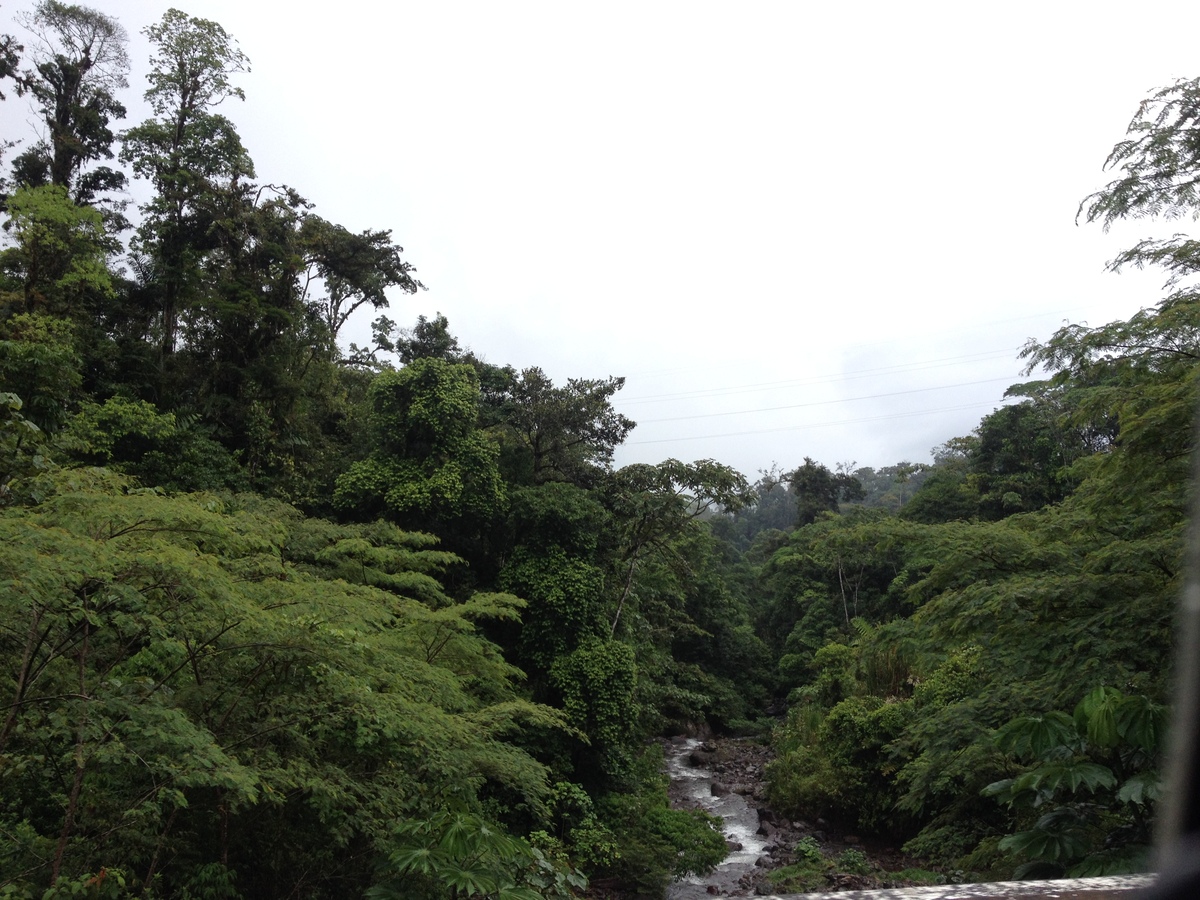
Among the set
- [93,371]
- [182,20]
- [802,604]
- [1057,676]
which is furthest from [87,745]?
[802,604]

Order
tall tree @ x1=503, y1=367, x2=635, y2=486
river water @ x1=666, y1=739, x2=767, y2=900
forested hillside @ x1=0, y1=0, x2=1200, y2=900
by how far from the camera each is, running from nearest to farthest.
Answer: forested hillside @ x1=0, y1=0, x2=1200, y2=900 < river water @ x1=666, y1=739, x2=767, y2=900 < tall tree @ x1=503, y1=367, x2=635, y2=486

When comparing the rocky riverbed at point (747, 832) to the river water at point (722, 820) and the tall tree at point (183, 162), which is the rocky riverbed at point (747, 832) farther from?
the tall tree at point (183, 162)

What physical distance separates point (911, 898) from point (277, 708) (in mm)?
4693

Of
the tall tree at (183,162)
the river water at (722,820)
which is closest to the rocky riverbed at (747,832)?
the river water at (722,820)

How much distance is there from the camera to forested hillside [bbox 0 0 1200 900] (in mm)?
3986

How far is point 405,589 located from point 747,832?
9103 millimetres

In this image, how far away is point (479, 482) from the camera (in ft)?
47.2

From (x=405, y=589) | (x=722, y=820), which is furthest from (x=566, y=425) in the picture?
(x=722, y=820)

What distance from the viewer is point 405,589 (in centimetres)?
1159

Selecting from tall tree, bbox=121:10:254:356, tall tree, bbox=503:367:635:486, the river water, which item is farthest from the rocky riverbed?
tall tree, bbox=121:10:254:356

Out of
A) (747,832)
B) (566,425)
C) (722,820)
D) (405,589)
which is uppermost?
(566,425)

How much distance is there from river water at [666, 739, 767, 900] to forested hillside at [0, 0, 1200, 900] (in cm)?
47

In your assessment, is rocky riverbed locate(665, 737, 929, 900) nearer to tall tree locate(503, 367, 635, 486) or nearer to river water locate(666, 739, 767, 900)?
river water locate(666, 739, 767, 900)

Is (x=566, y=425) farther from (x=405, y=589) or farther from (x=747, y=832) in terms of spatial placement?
(x=747, y=832)
